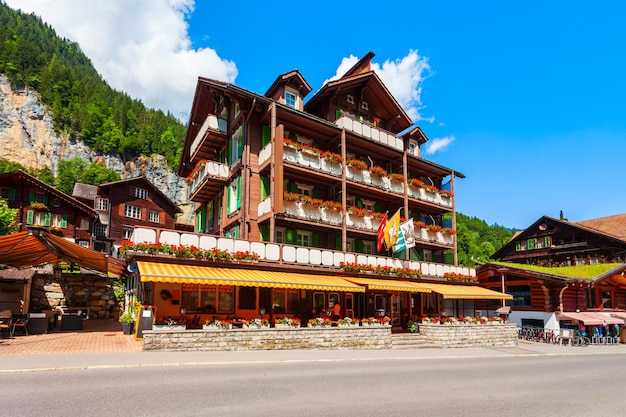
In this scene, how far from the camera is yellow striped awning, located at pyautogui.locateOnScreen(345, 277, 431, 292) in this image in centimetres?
2380

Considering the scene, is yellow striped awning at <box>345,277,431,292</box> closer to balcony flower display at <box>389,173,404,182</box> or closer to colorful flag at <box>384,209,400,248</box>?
colorful flag at <box>384,209,400,248</box>

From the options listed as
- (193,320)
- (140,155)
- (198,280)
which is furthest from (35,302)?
(140,155)

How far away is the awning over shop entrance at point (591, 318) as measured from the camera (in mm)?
29438

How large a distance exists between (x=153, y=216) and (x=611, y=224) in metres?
55.7

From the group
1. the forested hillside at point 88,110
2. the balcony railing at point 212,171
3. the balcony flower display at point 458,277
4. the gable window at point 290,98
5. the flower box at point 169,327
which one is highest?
the forested hillside at point 88,110

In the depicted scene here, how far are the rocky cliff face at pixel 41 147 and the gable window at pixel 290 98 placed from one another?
7884 centimetres

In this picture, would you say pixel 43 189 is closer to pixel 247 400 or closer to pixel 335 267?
pixel 335 267

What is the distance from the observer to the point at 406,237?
89.9 feet

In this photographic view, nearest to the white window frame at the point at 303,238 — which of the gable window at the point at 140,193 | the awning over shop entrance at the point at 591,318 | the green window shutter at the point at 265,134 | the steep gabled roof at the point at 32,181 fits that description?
the green window shutter at the point at 265,134

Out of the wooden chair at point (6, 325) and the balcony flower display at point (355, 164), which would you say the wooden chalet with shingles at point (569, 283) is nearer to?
the balcony flower display at point (355, 164)

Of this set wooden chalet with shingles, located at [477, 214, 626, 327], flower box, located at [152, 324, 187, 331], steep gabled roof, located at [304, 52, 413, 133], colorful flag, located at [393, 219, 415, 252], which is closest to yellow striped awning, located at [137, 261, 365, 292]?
flower box, located at [152, 324, 187, 331]

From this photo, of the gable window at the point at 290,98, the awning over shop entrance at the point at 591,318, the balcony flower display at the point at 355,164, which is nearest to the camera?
the balcony flower display at the point at 355,164

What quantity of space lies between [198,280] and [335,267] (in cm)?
939

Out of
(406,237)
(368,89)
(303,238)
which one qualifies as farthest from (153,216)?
(406,237)
